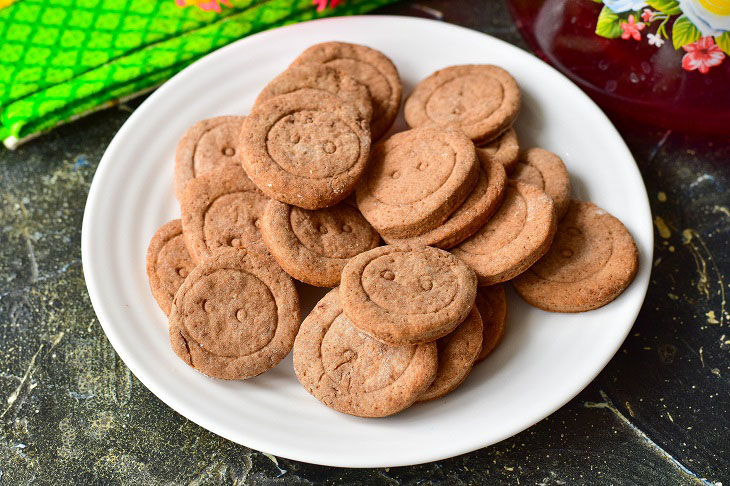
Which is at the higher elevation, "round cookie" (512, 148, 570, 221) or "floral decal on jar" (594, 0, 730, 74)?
"floral decal on jar" (594, 0, 730, 74)

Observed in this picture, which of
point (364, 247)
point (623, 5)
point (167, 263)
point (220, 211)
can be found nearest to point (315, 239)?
point (364, 247)

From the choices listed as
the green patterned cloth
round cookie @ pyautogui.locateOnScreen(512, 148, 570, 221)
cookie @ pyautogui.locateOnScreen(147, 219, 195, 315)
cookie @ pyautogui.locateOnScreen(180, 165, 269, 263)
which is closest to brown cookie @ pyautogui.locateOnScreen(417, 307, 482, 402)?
round cookie @ pyautogui.locateOnScreen(512, 148, 570, 221)

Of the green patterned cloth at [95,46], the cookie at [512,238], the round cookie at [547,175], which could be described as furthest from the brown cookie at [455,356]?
the green patterned cloth at [95,46]

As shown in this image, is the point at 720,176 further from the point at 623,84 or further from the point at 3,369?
the point at 3,369

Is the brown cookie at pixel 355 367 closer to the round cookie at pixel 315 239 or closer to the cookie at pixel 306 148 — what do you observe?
the round cookie at pixel 315 239

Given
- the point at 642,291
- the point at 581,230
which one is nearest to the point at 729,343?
the point at 642,291

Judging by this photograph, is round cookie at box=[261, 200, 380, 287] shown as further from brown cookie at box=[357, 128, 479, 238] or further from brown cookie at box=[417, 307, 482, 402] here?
brown cookie at box=[417, 307, 482, 402]

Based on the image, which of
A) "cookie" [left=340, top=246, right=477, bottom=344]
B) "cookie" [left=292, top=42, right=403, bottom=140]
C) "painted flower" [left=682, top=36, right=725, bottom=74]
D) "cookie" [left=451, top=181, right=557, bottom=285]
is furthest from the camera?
"cookie" [left=292, top=42, right=403, bottom=140]
